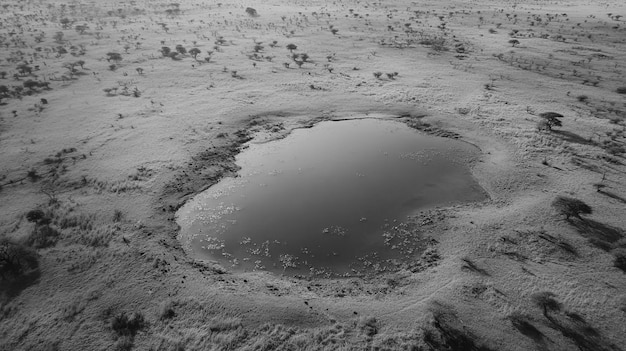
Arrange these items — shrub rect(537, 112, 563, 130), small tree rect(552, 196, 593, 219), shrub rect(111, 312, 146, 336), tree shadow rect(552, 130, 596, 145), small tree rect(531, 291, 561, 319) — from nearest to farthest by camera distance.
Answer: shrub rect(111, 312, 146, 336), small tree rect(531, 291, 561, 319), small tree rect(552, 196, 593, 219), tree shadow rect(552, 130, 596, 145), shrub rect(537, 112, 563, 130)

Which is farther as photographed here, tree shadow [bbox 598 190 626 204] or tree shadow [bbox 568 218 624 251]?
tree shadow [bbox 598 190 626 204]

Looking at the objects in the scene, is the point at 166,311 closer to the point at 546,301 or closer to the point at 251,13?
the point at 546,301

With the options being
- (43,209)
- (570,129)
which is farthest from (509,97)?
(43,209)

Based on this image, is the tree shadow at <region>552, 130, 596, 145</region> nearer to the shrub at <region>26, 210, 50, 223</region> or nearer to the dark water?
the dark water

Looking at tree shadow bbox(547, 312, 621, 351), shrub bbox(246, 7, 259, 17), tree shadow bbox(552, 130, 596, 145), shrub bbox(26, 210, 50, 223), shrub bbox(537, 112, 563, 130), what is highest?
shrub bbox(246, 7, 259, 17)

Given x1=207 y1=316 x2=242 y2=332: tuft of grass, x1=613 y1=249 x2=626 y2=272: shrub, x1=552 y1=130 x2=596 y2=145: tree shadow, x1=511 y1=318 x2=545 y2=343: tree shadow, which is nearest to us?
x1=511 y1=318 x2=545 y2=343: tree shadow

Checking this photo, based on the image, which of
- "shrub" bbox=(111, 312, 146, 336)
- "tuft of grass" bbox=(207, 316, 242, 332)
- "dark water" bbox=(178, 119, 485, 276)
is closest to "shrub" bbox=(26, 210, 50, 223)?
"dark water" bbox=(178, 119, 485, 276)

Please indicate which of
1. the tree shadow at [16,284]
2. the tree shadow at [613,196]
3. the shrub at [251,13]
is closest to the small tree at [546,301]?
the tree shadow at [613,196]
